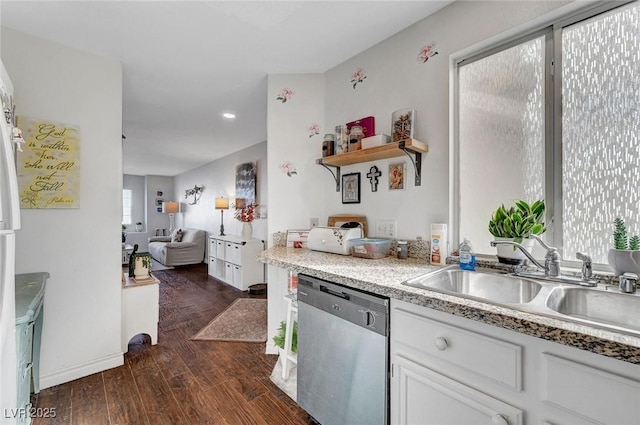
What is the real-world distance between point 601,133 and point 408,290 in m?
1.07

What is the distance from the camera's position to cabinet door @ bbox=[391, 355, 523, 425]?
803 millimetres

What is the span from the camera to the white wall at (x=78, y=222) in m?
1.76

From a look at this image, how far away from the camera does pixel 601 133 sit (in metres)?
1.16

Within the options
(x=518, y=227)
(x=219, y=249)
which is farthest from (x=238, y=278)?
(x=518, y=227)

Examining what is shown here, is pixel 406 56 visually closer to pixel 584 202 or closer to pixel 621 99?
pixel 621 99

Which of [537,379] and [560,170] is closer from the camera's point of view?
[537,379]

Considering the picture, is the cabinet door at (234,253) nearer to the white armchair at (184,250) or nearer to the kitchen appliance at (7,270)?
the white armchair at (184,250)

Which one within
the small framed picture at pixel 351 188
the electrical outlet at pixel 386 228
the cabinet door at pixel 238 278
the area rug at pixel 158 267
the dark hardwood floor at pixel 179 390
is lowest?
the dark hardwood floor at pixel 179 390

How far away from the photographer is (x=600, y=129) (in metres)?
1.16

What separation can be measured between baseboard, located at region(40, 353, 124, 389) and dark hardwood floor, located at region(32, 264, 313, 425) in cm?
4

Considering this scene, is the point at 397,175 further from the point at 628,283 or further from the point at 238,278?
the point at 238,278

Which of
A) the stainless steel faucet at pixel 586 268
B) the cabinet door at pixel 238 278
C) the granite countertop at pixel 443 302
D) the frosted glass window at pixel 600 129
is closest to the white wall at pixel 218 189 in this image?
the cabinet door at pixel 238 278

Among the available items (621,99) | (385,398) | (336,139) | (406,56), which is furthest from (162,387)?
(621,99)

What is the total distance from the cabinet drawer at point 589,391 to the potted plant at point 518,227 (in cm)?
66
